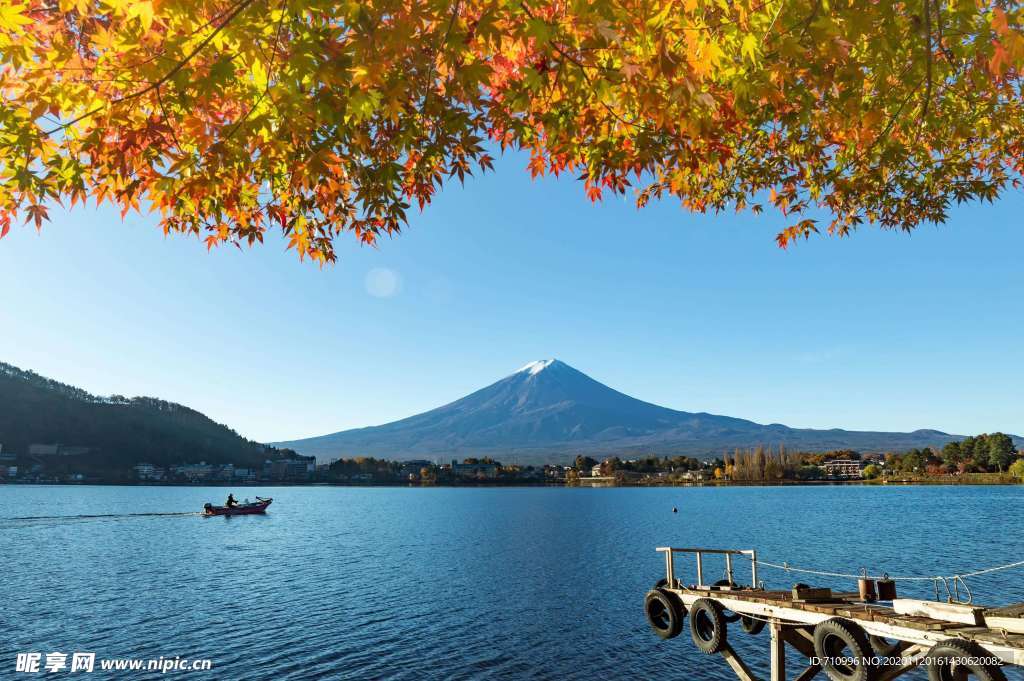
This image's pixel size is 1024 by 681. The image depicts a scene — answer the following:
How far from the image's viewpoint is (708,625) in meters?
24.7

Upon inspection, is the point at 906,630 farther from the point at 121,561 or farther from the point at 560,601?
the point at 121,561

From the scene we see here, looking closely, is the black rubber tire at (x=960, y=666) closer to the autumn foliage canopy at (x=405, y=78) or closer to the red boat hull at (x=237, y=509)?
the autumn foliage canopy at (x=405, y=78)

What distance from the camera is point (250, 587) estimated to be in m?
53.3

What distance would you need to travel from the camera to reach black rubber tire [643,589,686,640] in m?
25.9

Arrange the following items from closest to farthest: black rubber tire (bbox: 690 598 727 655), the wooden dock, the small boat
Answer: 1. the wooden dock
2. black rubber tire (bbox: 690 598 727 655)
3. the small boat

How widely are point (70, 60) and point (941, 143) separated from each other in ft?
39.8

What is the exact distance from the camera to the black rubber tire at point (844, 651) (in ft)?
55.6

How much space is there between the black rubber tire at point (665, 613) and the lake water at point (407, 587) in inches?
236

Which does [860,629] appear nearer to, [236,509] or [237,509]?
[236,509]

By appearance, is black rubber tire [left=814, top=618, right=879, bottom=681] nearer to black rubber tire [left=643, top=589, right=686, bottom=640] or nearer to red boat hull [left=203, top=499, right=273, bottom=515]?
black rubber tire [left=643, top=589, right=686, bottom=640]

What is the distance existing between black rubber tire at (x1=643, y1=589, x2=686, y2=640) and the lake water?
19.7ft

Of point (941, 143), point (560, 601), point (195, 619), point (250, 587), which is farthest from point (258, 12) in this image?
point (250, 587)

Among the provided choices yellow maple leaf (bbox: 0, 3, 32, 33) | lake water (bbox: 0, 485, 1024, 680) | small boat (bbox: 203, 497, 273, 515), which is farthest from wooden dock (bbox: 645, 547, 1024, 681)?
small boat (bbox: 203, 497, 273, 515)

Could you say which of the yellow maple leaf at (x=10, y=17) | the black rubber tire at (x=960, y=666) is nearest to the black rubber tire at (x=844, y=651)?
the black rubber tire at (x=960, y=666)
